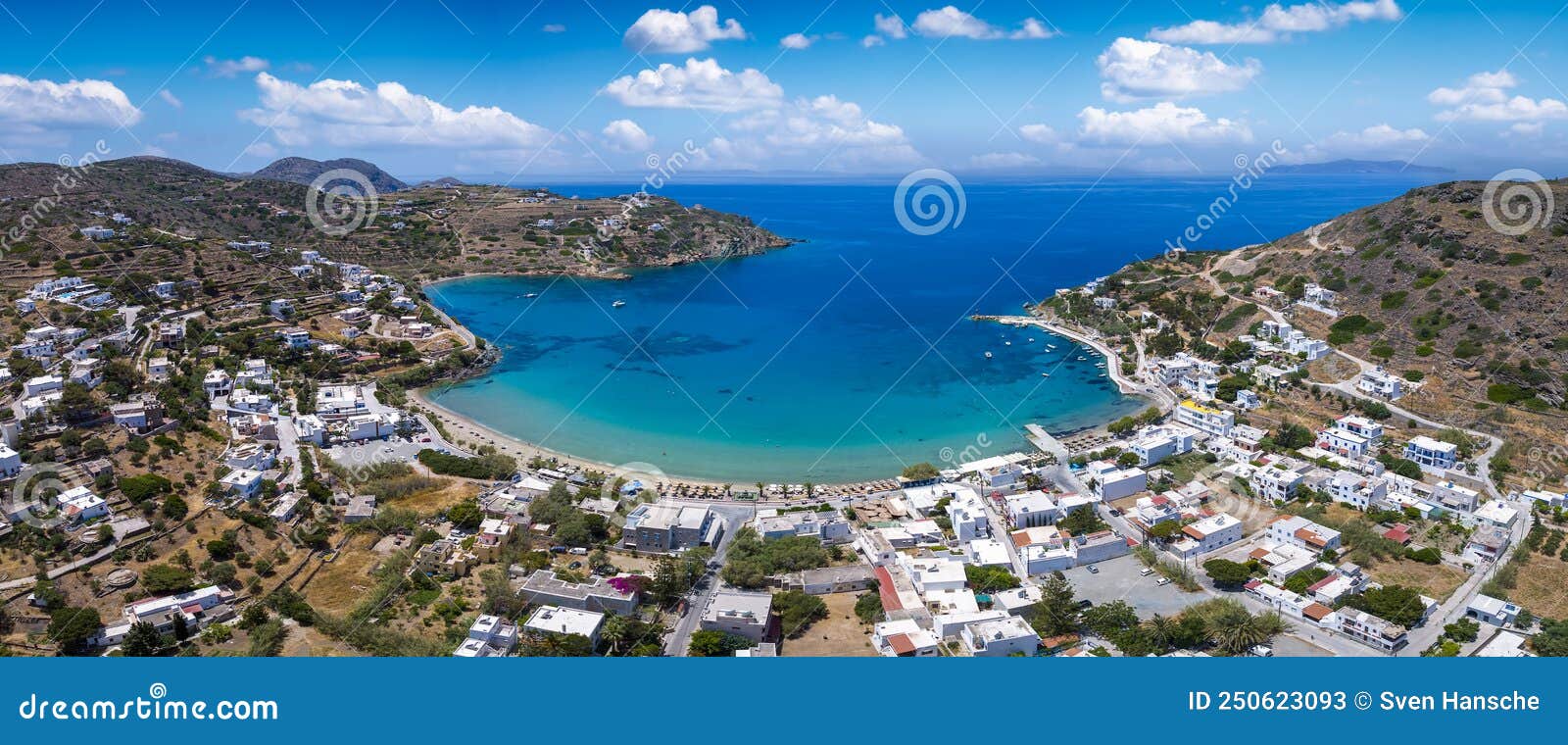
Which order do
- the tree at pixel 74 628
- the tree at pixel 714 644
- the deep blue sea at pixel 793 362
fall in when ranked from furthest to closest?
the deep blue sea at pixel 793 362, the tree at pixel 714 644, the tree at pixel 74 628

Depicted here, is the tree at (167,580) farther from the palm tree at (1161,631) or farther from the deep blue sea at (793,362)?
the palm tree at (1161,631)

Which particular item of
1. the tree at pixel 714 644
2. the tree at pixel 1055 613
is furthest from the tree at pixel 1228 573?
the tree at pixel 714 644

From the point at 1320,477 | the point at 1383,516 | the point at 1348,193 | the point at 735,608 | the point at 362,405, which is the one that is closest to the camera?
the point at 735,608

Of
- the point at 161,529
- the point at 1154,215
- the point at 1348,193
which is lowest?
the point at 161,529

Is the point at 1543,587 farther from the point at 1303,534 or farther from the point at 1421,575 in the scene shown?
the point at 1303,534

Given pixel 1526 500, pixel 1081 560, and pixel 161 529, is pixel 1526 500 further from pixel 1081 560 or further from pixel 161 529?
pixel 161 529

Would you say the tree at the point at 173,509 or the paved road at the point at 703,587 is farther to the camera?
the tree at the point at 173,509

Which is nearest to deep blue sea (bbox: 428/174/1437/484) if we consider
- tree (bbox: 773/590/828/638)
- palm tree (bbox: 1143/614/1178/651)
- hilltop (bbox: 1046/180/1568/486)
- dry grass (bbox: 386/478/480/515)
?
dry grass (bbox: 386/478/480/515)

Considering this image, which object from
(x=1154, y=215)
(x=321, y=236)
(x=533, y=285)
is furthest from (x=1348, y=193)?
(x=321, y=236)
